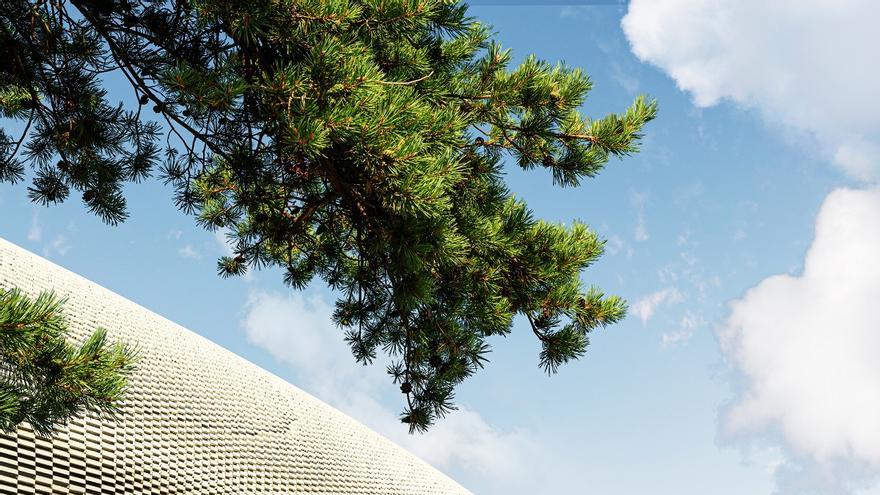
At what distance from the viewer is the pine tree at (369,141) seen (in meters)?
1.53

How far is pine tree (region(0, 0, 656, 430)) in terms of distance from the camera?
60.2 inches

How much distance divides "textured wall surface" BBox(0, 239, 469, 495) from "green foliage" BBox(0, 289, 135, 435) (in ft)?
3.53

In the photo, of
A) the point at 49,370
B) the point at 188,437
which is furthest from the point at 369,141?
the point at 188,437

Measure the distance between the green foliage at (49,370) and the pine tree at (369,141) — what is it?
0.48 metres

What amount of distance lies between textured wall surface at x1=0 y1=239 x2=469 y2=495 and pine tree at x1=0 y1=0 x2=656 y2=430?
702mm

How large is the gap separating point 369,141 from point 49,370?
0.72m

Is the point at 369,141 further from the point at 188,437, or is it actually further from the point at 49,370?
the point at 188,437

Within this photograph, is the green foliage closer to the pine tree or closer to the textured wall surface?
the pine tree

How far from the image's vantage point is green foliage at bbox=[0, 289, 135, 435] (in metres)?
1.26

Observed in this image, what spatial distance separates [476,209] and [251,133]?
2.11ft

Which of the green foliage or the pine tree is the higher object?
the pine tree

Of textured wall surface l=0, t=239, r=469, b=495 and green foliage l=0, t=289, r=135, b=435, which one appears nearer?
green foliage l=0, t=289, r=135, b=435

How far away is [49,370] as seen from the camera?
1.32 m

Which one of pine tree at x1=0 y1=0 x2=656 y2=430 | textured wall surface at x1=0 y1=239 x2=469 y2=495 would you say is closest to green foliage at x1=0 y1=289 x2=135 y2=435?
pine tree at x1=0 y1=0 x2=656 y2=430
